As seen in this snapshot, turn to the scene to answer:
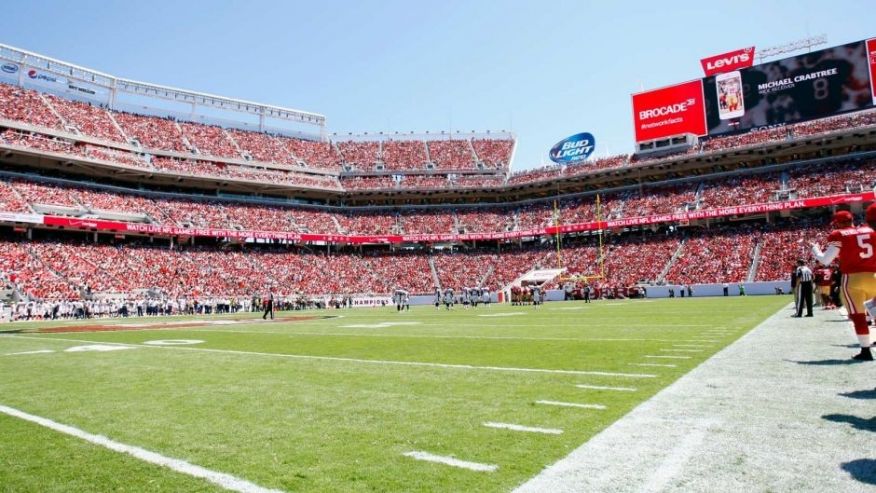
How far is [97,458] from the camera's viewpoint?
4.14 metres

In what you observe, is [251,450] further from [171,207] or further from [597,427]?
[171,207]

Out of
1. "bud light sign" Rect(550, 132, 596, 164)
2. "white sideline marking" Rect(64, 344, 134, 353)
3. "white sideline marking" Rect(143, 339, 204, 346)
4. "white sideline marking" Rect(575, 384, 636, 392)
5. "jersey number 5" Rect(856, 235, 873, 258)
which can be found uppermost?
"bud light sign" Rect(550, 132, 596, 164)

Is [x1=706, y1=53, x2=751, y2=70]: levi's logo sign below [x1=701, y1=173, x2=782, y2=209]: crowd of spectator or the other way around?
the other way around

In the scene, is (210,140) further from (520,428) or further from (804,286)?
(520,428)

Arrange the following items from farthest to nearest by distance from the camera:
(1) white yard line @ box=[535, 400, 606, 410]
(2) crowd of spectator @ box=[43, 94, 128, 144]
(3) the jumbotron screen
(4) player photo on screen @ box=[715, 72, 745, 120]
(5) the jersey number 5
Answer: (2) crowd of spectator @ box=[43, 94, 128, 144] < (4) player photo on screen @ box=[715, 72, 745, 120] < (3) the jumbotron screen < (5) the jersey number 5 < (1) white yard line @ box=[535, 400, 606, 410]

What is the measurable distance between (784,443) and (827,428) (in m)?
0.63

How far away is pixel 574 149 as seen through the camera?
2525 inches

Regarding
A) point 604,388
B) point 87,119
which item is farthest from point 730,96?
point 87,119

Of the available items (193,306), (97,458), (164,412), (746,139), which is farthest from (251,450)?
(746,139)

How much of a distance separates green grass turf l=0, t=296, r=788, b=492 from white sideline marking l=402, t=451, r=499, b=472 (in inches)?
2.6

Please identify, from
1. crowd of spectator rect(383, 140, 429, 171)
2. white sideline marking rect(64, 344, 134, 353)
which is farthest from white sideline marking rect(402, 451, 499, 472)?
crowd of spectator rect(383, 140, 429, 171)

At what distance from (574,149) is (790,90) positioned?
71.5 feet

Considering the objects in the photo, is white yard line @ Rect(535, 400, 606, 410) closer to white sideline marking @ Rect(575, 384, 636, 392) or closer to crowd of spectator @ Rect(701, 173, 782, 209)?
white sideline marking @ Rect(575, 384, 636, 392)

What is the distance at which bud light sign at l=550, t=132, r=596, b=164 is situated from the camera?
63.2m
